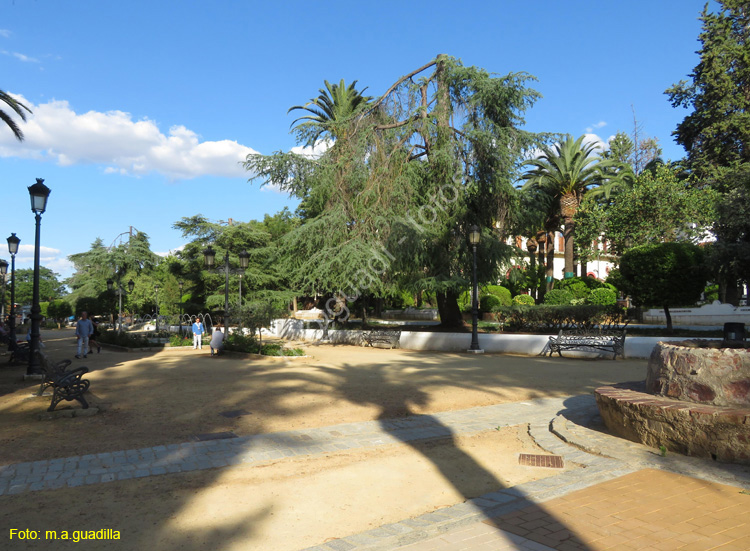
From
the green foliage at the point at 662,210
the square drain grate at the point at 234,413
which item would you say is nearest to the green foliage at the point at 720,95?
the green foliage at the point at 662,210

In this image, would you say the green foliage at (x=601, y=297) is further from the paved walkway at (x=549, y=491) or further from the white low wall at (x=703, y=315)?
the paved walkway at (x=549, y=491)

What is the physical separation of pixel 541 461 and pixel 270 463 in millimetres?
2846

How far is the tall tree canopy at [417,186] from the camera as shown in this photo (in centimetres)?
1959

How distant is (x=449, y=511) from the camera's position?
417 centimetres

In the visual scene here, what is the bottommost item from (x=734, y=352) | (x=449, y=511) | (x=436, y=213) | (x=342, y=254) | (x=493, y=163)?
(x=449, y=511)

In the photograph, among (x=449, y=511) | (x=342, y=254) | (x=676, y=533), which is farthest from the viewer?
(x=342, y=254)

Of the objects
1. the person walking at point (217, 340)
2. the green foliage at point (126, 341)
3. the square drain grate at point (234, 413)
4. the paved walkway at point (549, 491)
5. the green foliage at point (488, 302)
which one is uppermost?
the green foliage at point (488, 302)

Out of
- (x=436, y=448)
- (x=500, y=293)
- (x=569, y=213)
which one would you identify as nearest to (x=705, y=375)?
(x=436, y=448)

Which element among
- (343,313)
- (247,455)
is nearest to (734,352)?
(247,455)

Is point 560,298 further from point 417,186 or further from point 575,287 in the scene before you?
point 417,186

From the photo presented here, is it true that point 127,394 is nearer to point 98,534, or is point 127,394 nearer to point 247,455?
point 247,455

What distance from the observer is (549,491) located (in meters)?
4.53

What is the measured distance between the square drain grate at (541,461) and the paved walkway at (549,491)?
0.18 m

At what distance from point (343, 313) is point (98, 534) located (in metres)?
25.5
